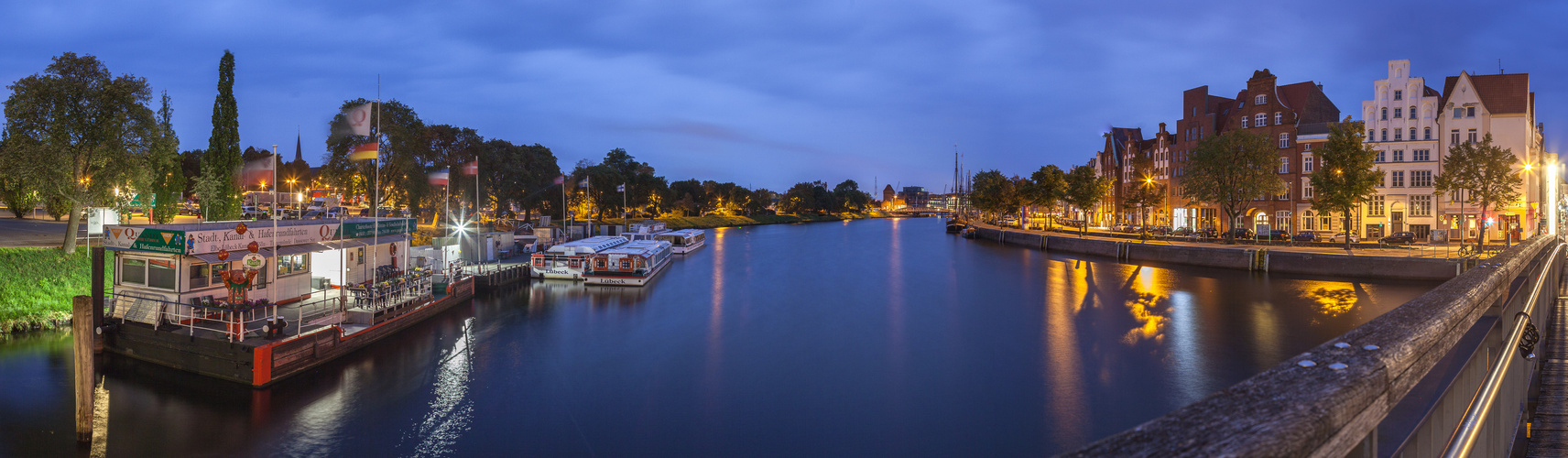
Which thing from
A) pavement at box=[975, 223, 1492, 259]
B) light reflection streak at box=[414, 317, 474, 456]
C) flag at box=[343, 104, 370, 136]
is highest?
flag at box=[343, 104, 370, 136]

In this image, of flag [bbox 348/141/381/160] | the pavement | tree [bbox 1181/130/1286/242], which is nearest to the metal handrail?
flag [bbox 348/141/381/160]

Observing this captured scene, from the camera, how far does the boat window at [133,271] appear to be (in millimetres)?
19125

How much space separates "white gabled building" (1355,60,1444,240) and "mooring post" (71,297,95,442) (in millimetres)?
72949

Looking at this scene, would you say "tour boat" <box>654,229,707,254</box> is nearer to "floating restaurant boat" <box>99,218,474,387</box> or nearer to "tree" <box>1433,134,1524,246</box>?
"floating restaurant boat" <box>99,218,474,387</box>

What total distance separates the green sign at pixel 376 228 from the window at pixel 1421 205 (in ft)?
236

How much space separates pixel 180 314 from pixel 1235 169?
2370 inches

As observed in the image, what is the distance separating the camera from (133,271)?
19.2 meters

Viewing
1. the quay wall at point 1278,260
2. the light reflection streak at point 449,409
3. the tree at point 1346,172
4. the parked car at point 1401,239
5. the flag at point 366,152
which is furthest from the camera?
the parked car at point 1401,239

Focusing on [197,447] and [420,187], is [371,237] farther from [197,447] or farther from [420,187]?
[420,187]

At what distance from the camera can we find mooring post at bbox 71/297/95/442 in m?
12.8

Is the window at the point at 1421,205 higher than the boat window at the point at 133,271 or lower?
higher

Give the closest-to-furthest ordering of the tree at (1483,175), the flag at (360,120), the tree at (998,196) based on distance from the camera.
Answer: the flag at (360,120) < the tree at (1483,175) < the tree at (998,196)

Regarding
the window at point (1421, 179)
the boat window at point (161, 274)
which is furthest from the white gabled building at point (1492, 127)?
the boat window at point (161, 274)

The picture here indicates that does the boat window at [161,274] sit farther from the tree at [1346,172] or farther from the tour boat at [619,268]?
the tree at [1346,172]
